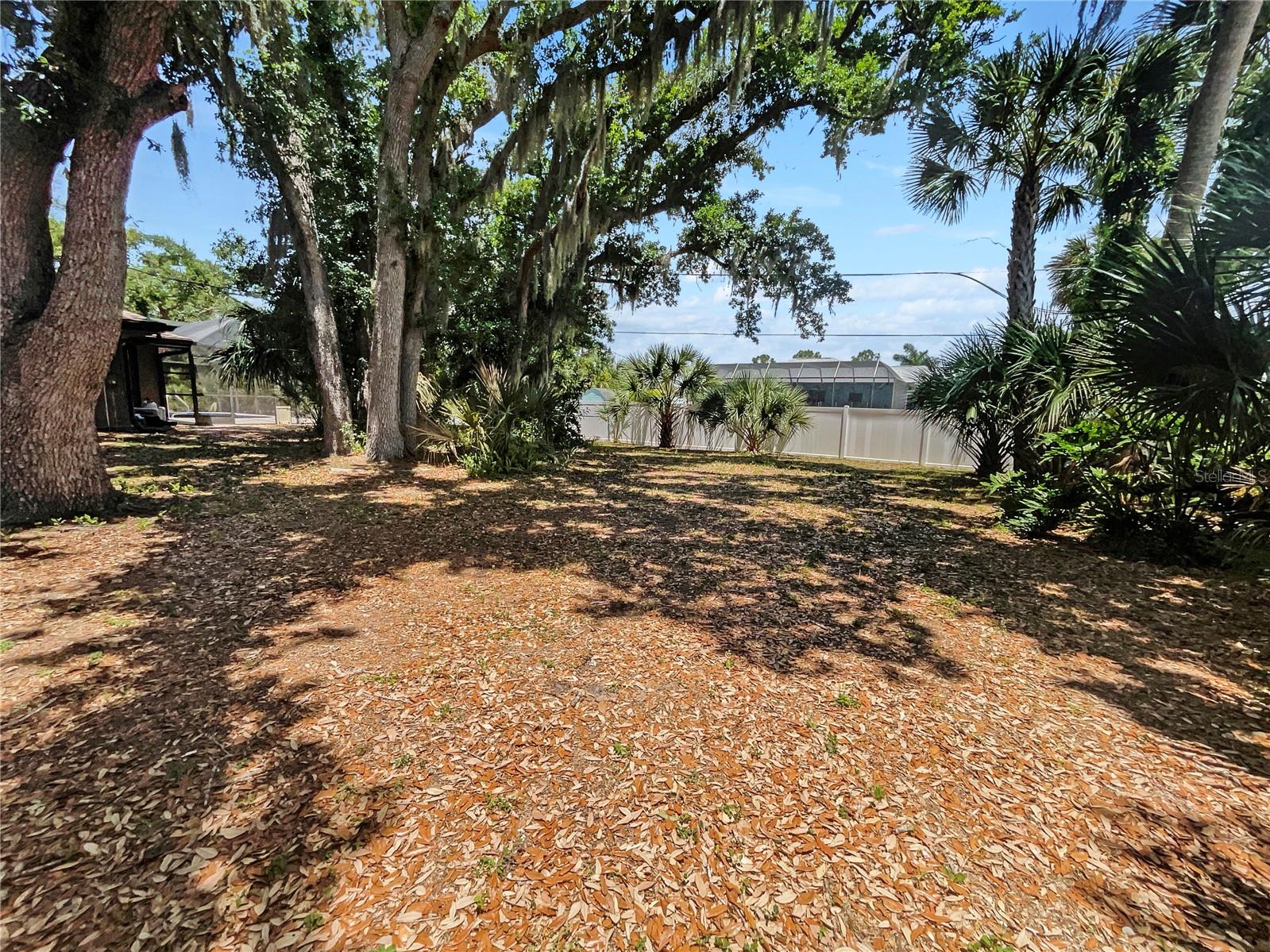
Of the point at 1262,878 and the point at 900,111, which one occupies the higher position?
the point at 900,111

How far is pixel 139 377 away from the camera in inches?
584

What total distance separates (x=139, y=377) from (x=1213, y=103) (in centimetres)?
2188

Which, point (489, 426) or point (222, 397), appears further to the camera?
point (222, 397)

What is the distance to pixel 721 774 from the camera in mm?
2201

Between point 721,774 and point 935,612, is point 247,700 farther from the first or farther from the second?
point 935,612

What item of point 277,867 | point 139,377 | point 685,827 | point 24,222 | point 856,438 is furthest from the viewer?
point 139,377

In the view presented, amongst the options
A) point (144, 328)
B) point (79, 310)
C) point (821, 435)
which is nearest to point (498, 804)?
point (79, 310)

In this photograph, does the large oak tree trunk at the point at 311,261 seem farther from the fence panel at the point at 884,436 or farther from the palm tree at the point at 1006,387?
the fence panel at the point at 884,436

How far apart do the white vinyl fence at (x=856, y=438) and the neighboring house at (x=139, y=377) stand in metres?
10.8

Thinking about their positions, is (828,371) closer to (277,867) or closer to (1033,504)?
(1033,504)

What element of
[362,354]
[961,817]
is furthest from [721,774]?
[362,354]

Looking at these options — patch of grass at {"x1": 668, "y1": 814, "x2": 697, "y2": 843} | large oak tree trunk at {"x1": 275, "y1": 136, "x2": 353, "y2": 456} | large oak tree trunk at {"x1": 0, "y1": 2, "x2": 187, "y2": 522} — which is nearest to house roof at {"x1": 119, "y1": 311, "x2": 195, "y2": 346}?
large oak tree trunk at {"x1": 275, "y1": 136, "x2": 353, "y2": 456}

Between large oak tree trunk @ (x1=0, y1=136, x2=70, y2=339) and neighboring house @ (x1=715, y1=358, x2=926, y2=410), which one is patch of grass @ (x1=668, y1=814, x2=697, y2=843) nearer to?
large oak tree trunk @ (x1=0, y1=136, x2=70, y2=339)

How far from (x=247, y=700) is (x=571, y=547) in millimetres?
2948
